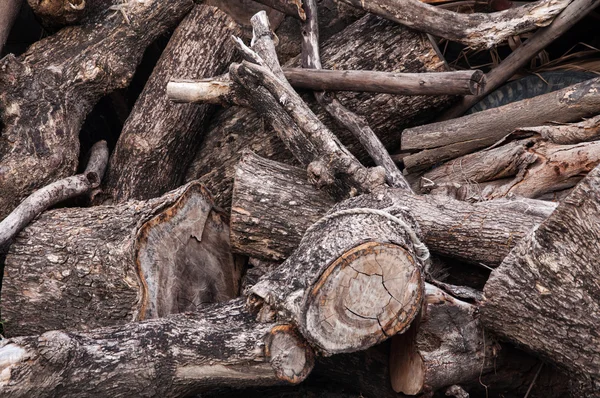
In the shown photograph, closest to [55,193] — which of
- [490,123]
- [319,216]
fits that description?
[319,216]

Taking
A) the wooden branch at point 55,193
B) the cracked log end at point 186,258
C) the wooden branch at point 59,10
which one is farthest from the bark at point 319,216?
the wooden branch at point 59,10

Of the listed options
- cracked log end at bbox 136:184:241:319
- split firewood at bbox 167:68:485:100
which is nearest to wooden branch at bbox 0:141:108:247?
split firewood at bbox 167:68:485:100

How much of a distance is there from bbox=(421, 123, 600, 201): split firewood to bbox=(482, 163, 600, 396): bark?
86cm

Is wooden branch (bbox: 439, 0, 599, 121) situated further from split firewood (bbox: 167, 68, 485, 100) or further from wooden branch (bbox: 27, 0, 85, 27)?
wooden branch (bbox: 27, 0, 85, 27)

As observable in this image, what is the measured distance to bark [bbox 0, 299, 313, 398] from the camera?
2660mm

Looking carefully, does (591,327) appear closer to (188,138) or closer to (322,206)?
(322,206)

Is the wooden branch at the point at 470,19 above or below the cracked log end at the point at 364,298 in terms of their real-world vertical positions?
above

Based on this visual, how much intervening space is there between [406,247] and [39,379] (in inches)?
58.9

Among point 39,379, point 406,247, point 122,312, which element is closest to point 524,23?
point 406,247

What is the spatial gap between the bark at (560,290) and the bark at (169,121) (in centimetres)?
236

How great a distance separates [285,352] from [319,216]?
3.21 ft

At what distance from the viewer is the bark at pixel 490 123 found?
3791mm

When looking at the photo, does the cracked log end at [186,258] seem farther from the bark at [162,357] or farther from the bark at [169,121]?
the bark at [169,121]

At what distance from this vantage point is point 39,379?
8.64 feet
